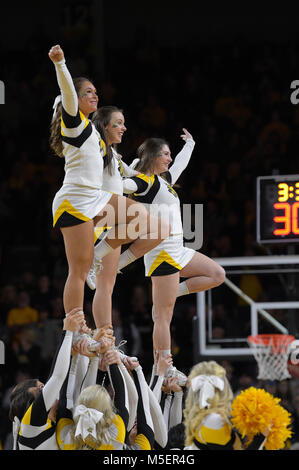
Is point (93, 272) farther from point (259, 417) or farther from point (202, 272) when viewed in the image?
point (259, 417)

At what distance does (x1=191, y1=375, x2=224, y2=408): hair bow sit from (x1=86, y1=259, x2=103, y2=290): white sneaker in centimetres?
117

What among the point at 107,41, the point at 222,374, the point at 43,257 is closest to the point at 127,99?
the point at 107,41

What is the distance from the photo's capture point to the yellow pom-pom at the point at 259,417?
4.36 m

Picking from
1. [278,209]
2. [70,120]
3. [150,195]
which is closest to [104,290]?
[150,195]

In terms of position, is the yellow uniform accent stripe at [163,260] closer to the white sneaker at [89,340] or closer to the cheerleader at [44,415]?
the white sneaker at [89,340]

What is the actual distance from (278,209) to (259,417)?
393 centimetres

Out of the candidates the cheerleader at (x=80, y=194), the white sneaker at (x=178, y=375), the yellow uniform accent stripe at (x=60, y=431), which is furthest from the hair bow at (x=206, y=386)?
the white sneaker at (x=178, y=375)

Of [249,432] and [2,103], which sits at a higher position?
[2,103]

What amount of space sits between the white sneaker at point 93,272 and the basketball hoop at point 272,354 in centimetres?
273

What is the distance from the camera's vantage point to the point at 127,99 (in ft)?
42.7

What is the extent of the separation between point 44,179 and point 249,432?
7.75 metres

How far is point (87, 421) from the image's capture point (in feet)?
14.0

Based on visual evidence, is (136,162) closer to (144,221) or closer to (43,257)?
(144,221)
